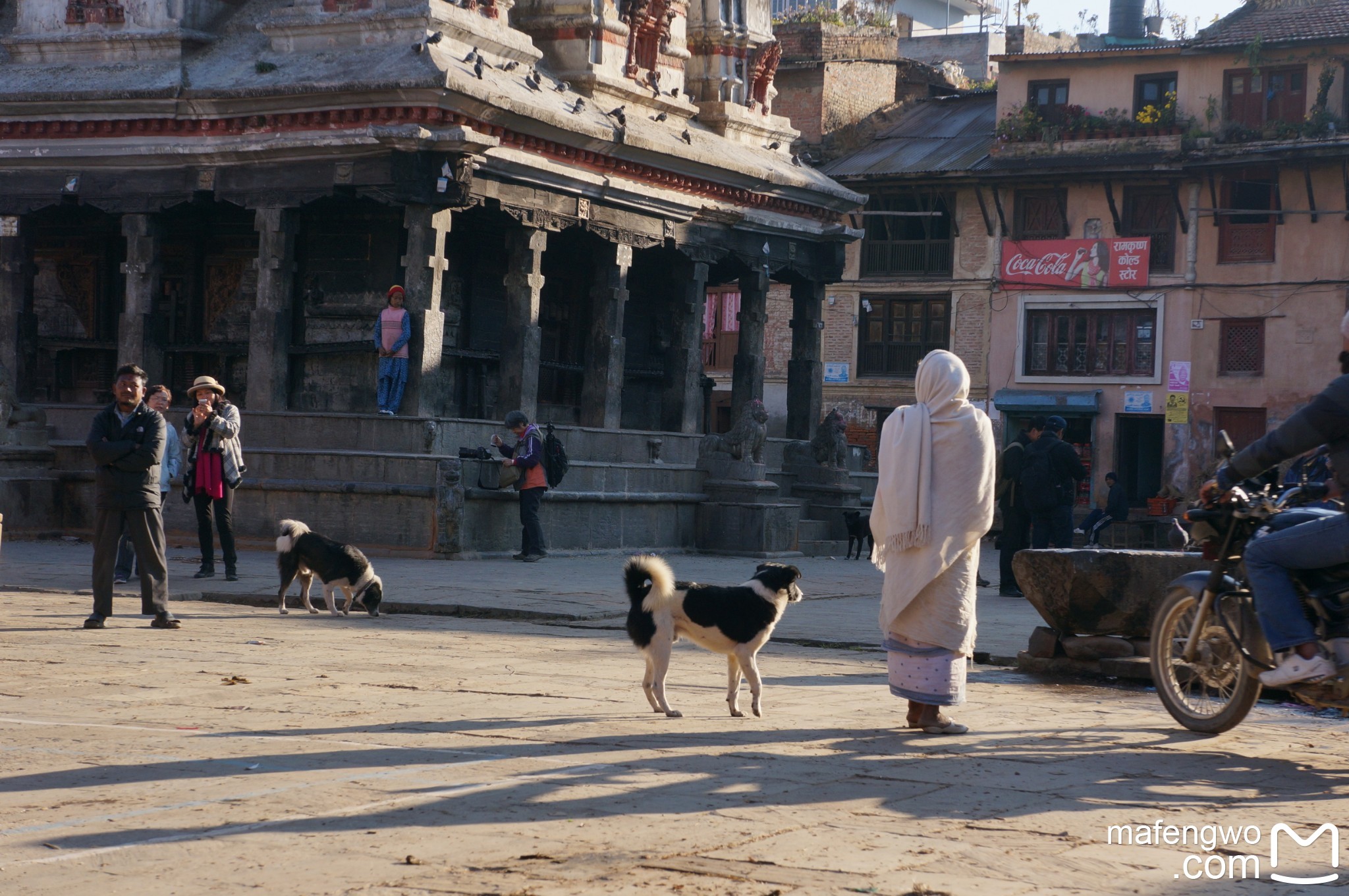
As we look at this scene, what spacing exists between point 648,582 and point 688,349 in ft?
63.7

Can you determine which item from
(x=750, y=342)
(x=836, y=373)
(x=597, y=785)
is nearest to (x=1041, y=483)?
(x=597, y=785)

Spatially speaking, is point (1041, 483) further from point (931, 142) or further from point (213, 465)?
point (931, 142)

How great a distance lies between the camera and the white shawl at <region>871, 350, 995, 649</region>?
7.50 meters

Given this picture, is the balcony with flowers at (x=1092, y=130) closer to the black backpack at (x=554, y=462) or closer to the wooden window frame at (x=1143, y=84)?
the wooden window frame at (x=1143, y=84)

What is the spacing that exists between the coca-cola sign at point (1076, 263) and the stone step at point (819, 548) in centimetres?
1829

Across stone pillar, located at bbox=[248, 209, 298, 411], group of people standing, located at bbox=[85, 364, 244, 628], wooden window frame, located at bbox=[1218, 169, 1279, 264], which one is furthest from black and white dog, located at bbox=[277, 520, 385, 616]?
wooden window frame, located at bbox=[1218, 169, 1279, 264]

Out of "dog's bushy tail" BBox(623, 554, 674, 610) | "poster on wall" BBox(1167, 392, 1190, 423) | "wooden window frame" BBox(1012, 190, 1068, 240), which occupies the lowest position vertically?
"dog's bushy tail" BBox(623, 554, 674, 610)

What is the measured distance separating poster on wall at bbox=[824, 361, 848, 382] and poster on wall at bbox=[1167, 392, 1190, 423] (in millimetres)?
8629

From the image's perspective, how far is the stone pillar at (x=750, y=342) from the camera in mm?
28203

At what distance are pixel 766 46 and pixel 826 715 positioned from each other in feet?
76.6

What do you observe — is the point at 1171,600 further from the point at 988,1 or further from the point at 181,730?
the point at 988,1

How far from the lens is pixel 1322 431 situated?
6.62 m

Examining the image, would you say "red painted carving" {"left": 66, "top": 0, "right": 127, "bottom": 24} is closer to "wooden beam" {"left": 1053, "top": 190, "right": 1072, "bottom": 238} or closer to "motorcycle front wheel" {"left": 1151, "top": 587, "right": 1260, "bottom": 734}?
"motorcycle front wheel" {"left": 1151, "top": 587, "right": 1260, "bottom": 734}

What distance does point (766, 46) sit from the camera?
29672 millimetres
